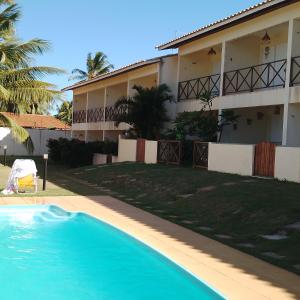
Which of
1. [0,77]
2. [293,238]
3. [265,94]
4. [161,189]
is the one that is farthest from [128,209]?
[0,77]

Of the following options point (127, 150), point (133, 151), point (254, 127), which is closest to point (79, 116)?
point (127, 150)

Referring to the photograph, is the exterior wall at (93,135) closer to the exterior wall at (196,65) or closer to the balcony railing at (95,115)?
the balcony railing at (95,115)

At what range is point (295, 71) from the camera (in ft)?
55.8

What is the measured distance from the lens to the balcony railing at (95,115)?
3397 cm

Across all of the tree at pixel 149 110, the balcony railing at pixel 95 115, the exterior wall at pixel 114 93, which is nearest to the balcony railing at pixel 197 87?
the tree at pixel 149 110

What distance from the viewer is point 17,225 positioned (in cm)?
1135

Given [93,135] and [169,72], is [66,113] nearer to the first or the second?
[93,135]

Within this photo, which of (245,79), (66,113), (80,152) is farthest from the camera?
(66,113)

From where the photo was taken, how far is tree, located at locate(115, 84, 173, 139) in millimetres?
23047

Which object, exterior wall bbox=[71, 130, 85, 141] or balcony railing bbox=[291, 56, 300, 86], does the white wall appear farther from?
balcony railing bbox=[291, 56, 300, 86]

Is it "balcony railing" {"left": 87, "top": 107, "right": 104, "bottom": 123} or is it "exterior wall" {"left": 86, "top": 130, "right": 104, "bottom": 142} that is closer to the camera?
"balcony railing" {"left": 87, "top": 107, "right": 104, "bottom": 123}

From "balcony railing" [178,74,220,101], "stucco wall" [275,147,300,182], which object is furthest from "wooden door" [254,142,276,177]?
"balcony railing" [178,74,220,101]

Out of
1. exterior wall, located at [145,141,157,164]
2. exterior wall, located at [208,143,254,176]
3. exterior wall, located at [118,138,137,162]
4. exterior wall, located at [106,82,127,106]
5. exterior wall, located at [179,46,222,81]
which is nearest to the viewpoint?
exterior wall, located at [208,143,254,176]

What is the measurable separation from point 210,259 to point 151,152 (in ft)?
48.9
